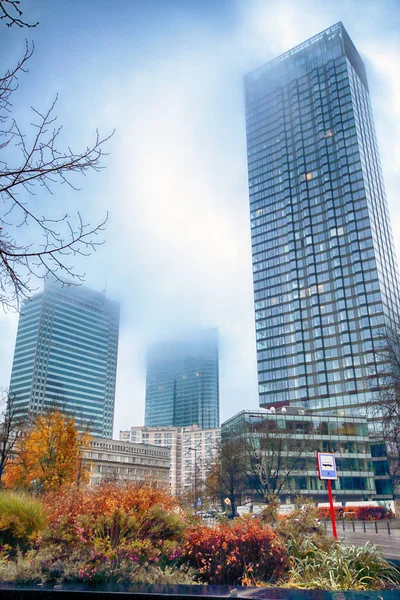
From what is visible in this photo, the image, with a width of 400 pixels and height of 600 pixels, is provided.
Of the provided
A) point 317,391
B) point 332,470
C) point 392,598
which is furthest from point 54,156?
point 317,391

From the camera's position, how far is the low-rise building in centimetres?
9966

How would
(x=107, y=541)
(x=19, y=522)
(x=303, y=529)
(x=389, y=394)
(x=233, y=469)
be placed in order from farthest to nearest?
(x=233, y=469) < (x=389, y=394) < (x=303, y=529) < (x=19, y=522) < (x=107, y=541)

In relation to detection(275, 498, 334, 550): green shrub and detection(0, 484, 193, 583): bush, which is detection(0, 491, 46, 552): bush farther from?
detection(275, 498, 334, 550): green shrub

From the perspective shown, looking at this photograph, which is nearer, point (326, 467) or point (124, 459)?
point (326, 467)

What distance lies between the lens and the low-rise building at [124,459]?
9966 cm

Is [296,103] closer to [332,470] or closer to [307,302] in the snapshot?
[307,302]

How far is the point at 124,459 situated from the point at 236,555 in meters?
106

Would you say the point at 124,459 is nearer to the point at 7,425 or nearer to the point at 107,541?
the point at 7,425

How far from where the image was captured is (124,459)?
352 feet

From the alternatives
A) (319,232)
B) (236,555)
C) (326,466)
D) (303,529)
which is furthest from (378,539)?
(319,232)

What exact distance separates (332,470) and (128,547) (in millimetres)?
10265

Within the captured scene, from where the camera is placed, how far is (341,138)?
418 feet

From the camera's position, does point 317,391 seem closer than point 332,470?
No

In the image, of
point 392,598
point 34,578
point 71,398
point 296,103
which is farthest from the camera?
point 71,398
